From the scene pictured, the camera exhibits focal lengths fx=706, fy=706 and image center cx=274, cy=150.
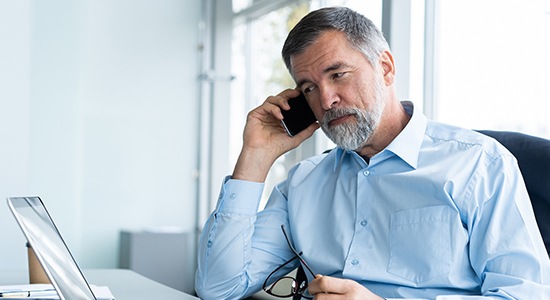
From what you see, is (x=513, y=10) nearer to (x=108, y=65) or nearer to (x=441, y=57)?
(x=441, y=57)

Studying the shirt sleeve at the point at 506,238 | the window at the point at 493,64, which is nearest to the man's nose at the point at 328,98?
the shirt sleeve at the point at 506,238

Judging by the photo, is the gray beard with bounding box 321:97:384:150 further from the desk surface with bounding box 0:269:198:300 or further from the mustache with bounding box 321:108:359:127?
the desk surface with bounding box 0:269:198:300

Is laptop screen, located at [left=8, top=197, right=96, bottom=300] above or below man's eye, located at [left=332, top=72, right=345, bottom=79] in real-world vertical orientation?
below

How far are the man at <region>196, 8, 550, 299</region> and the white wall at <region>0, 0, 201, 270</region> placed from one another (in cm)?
286

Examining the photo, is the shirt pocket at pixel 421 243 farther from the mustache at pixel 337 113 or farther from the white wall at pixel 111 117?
the white wall at pixel 111 117

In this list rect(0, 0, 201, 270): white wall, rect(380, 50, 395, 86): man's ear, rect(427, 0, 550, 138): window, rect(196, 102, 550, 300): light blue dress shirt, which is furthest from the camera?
rect(0, 0, 201, 270): white wall

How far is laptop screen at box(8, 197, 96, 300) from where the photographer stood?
3.48 ft

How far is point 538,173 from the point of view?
5.28 ft

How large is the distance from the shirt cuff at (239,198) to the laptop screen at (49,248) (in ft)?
2.05

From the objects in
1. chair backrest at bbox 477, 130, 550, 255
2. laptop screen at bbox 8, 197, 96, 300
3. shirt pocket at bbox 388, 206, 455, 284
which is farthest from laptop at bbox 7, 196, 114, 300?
chair backrest at bbox 477, 130, 550, 255

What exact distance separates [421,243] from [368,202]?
0.63 ft

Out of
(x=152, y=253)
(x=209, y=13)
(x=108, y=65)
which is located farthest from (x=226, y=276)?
(x=209, y=13)

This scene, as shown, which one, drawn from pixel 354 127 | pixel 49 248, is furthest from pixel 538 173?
pixel 49 248

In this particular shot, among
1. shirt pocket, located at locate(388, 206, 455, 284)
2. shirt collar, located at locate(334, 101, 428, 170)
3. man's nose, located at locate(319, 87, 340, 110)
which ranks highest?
man's nose, located at locate(319, 87, 340, 110)
